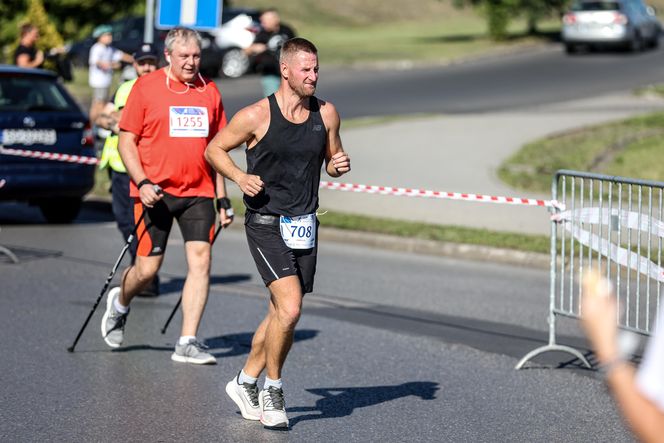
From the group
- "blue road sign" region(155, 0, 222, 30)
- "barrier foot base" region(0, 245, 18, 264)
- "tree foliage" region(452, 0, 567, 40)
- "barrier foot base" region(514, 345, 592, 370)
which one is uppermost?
"tree foliage" region(452, 0, 567, 40)

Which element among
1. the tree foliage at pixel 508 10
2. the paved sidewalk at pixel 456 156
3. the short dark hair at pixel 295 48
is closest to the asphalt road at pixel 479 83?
the paved sidewalk at pixel 456 156

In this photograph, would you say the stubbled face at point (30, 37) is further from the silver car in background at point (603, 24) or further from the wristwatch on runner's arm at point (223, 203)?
the silver car in background at point (603, 24)

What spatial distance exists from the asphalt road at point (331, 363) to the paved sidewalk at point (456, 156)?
2.22 metres

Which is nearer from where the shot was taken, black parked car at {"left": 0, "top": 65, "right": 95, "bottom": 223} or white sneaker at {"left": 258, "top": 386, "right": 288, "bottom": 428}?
white sneaker at {"left": 258, "top": 386, "right": 288, "bottom": 428}

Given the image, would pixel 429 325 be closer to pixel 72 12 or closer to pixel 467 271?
pixel 467 271

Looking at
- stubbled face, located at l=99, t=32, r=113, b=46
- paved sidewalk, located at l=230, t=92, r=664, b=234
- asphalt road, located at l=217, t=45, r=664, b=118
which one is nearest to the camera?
paved sidewalk, located at l=230, t=92, r=664, b=234

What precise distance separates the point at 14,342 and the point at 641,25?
32353mm

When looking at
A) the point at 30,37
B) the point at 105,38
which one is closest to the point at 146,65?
the point at 30,37

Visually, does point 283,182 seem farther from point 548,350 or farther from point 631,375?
point 631,375

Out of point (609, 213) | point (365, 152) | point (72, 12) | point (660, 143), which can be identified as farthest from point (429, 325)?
point (72, 12)

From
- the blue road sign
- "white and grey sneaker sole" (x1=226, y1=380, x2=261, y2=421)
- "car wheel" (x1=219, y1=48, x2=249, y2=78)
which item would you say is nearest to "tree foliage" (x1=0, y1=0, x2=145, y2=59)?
"car wheel" (x1=219, y1=48, x2=249, y2=78)

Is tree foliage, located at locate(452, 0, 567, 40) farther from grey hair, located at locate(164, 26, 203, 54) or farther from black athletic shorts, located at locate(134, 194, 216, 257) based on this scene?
black athletic shorts, located at locate(134, 194, 216, 257)

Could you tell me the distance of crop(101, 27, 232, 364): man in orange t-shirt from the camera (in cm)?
785

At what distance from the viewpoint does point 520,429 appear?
6582 millimetres
